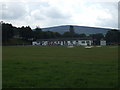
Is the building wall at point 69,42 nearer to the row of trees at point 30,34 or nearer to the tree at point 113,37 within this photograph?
the row of trees at point 30,34

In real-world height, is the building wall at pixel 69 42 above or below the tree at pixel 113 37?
below

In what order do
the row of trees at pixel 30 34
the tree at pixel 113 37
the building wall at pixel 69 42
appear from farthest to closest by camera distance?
the building wall at pixel 69 42, the tree at pixel 113 37, the row of trees at pixel 30 34

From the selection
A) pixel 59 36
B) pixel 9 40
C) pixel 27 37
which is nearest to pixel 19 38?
pixel 27 37

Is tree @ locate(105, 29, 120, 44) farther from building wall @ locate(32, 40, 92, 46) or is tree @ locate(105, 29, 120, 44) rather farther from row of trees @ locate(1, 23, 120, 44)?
building wall @ locate(32, 40, 92, 46)

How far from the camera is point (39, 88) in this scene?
8781mm

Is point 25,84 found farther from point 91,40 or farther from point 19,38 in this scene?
point 91,40

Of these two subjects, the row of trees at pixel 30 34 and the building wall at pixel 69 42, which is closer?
the row of trees at pixel 30 34

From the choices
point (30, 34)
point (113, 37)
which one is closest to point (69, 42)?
point (113, 37)

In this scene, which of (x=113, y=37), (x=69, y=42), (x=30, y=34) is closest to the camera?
(x=30, y=34)

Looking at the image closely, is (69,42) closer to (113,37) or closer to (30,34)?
(113,37)

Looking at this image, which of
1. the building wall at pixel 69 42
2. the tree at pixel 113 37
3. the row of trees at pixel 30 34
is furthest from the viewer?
the building wall at pixel 69 42

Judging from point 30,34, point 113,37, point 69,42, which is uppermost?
point 30,34

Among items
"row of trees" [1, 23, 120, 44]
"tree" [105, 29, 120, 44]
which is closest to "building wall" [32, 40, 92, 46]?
"row of trees" [1, 23, 120, 44]

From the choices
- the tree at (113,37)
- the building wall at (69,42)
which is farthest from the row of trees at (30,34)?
the building wall at (69,42)
